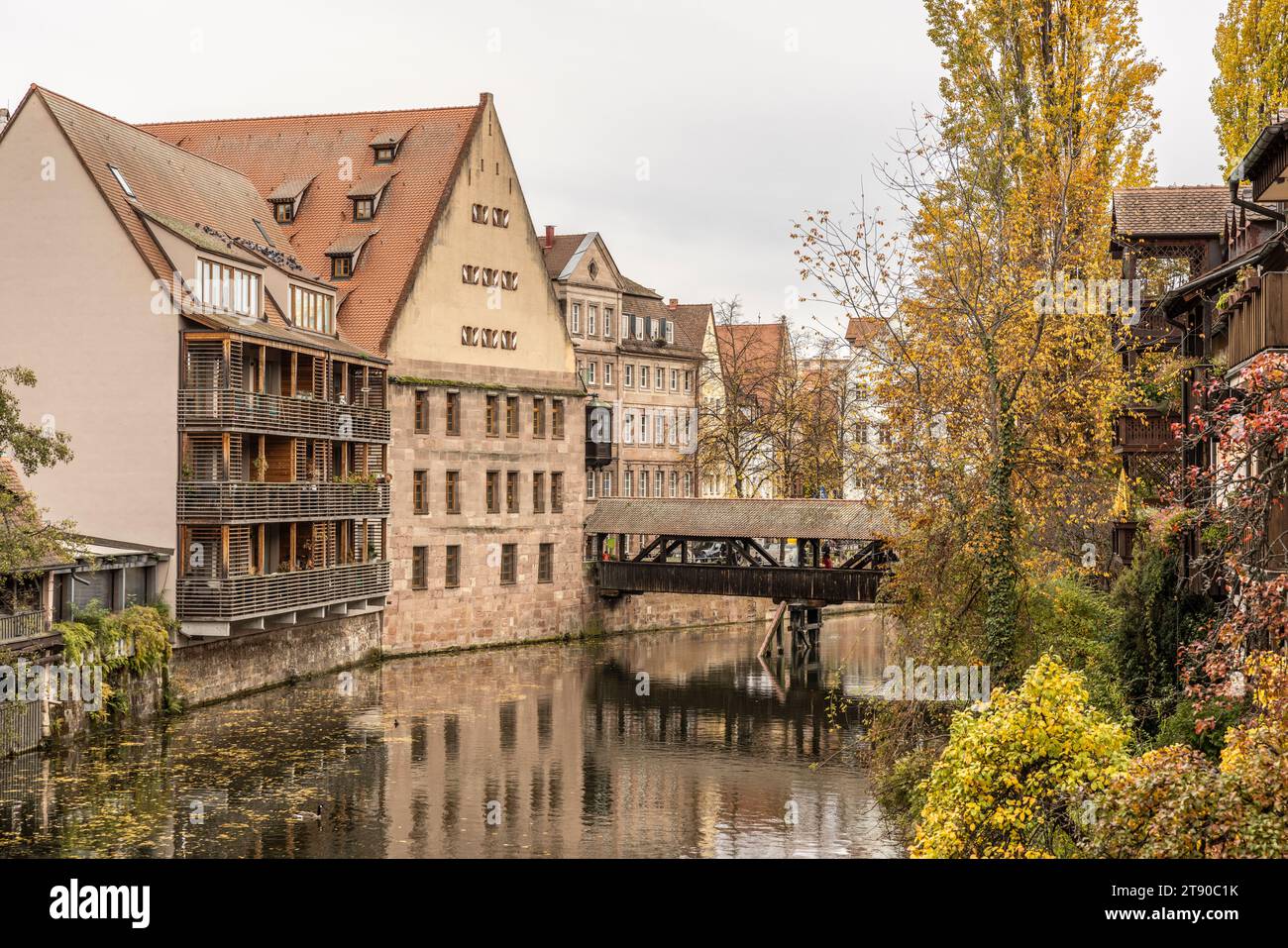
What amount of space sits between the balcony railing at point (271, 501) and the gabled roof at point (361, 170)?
6.01 meters

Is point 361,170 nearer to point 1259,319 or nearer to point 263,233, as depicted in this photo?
point 263,233

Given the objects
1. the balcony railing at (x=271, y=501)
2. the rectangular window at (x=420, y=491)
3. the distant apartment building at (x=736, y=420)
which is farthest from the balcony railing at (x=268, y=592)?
the distant apartment building at (x=736, y=420)

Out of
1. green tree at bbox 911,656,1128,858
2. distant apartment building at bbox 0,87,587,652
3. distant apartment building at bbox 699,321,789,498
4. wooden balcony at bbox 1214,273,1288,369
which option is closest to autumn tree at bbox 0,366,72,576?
distant apartment building at bbox 0,87,587,652

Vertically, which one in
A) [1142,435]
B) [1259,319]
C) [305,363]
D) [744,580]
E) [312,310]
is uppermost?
[312,310]

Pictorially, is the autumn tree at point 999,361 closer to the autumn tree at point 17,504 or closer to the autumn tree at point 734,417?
the autumn tree at point 17,504

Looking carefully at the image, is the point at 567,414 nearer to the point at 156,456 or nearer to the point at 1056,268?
the point at 156,456

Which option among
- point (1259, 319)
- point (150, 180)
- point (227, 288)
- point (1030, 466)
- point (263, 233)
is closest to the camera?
point (1259, 319)

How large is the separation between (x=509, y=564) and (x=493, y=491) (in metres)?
2.48

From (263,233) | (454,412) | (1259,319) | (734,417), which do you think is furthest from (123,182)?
(734,417)

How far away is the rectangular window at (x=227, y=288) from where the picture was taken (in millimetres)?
38094

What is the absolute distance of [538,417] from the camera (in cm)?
5553

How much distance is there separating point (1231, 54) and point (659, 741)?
71.9 feet

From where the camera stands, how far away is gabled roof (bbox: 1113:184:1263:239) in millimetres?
31375

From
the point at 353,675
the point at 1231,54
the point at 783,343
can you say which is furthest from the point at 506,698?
the point at 783,343
